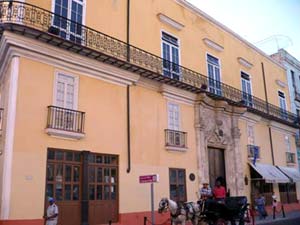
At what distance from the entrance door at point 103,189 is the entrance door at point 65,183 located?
58cm

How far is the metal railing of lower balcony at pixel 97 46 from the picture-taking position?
40.4 feet

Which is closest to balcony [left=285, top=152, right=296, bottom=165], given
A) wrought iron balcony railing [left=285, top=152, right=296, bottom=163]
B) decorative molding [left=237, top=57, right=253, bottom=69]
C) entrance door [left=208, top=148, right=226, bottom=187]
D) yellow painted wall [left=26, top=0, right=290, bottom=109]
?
wrought iron balcony railing [left=285, top=152, right=296, bottom=163]

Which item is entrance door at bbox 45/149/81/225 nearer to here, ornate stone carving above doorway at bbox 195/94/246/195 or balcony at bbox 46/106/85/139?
balcony at bbox 46/106/85/139

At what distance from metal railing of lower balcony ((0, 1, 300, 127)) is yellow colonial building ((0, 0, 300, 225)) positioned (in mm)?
49

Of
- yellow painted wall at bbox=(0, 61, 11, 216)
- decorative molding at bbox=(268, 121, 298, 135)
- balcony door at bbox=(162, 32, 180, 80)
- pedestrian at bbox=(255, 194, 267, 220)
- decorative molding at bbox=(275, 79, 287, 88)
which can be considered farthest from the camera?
decorative molding at bbox=(275, 79, 287, 88)

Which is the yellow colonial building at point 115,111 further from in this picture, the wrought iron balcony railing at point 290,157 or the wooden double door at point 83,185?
the wrought iron balcony railing at point 290,157

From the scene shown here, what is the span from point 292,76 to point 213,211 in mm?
23589

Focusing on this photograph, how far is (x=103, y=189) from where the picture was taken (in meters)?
13.7

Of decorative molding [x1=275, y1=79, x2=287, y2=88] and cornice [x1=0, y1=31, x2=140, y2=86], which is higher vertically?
decorative molding [x1=275, y1=79, x2=287, y2=88]

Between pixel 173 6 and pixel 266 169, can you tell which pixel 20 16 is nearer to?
pixel 173 6

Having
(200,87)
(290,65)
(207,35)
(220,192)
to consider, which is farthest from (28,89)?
(290,65)

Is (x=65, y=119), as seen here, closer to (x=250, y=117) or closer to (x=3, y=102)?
(x=3, y=102)

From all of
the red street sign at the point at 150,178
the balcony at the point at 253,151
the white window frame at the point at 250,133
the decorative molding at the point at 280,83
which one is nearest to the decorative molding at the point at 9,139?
the red street sign at the point at 150,178

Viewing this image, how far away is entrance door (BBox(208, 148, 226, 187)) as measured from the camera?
19.2m
